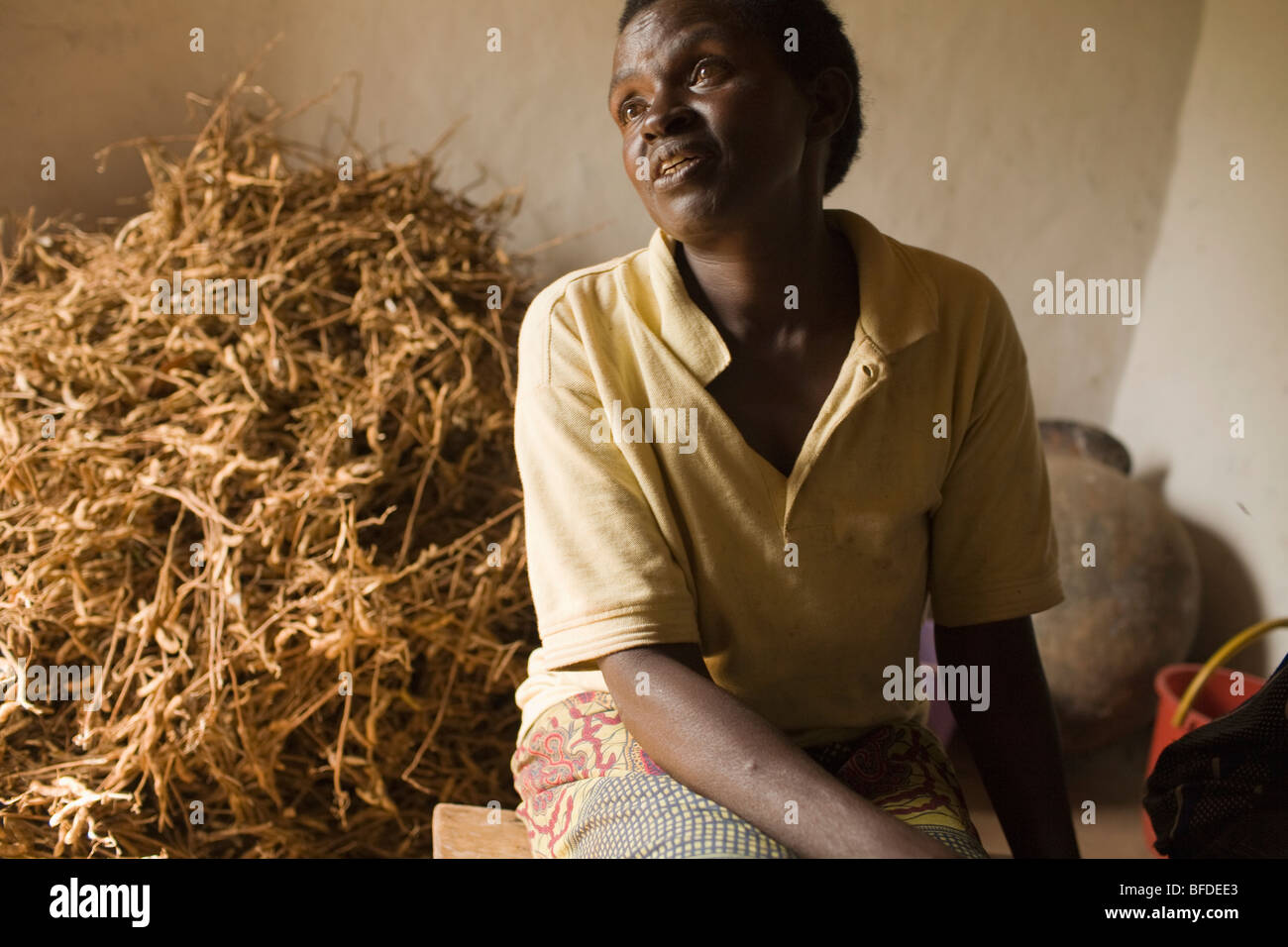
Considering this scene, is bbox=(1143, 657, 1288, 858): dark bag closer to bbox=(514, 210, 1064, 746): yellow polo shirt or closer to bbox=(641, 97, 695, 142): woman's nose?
bbox=(514, 210, 1064, 746): yellow polo shirt

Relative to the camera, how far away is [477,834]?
41.7 inches

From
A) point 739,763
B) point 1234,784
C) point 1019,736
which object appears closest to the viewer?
point 739,763

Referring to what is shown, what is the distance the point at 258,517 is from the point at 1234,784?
3.84 ft

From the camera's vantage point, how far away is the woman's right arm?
72cm

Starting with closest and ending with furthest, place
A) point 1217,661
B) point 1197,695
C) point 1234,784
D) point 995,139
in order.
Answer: point 1234,784
point 1217,661
point 1197,695
point 995,139

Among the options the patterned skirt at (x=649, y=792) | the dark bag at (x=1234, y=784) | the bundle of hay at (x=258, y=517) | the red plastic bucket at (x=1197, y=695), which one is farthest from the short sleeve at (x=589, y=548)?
the red plastic bucket at (x=1197, y=695)

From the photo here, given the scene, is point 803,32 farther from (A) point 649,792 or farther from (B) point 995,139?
(B) point 995,139

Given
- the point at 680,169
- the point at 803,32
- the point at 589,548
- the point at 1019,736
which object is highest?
the point at 803,32

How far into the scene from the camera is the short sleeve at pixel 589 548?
2.67 ft

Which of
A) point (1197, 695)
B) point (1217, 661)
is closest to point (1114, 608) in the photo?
point (1197, 695)

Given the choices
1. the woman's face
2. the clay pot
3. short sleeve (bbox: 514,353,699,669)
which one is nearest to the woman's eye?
the woman's face

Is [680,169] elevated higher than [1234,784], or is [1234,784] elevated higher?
[680,169]
